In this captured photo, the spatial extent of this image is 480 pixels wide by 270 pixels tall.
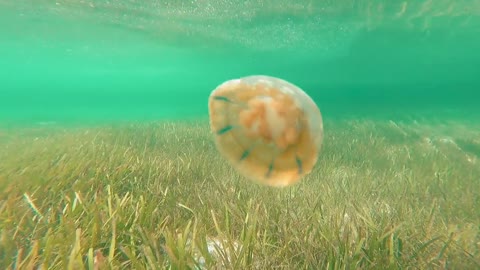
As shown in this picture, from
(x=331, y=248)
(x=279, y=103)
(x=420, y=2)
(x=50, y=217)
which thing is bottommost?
(x=50, y=217)

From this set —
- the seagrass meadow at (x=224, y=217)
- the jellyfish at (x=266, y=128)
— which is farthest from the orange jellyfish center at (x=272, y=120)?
the seagrass meadow at (x=224, y=217)

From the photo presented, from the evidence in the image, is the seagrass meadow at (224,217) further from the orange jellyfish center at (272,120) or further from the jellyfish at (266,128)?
the orange jellyfish center at (272,120)

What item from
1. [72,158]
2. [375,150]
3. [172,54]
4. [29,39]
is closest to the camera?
[72,158]

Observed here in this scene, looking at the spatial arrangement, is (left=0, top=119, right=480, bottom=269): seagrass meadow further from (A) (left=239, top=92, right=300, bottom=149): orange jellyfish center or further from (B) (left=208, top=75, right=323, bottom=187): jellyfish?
(A) (left=239, top=92, right=300, bottom=149): orange jellyfish center

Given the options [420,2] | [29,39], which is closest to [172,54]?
[29,39]

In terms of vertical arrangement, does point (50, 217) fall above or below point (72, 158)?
above

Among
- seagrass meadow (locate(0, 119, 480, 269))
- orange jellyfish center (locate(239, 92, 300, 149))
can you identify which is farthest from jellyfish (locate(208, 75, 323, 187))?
seagrass meadow (locate(0, 119, 480, 269))

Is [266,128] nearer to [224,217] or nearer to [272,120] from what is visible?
[272,120]

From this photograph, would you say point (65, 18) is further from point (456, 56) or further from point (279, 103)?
point (456, 56)
